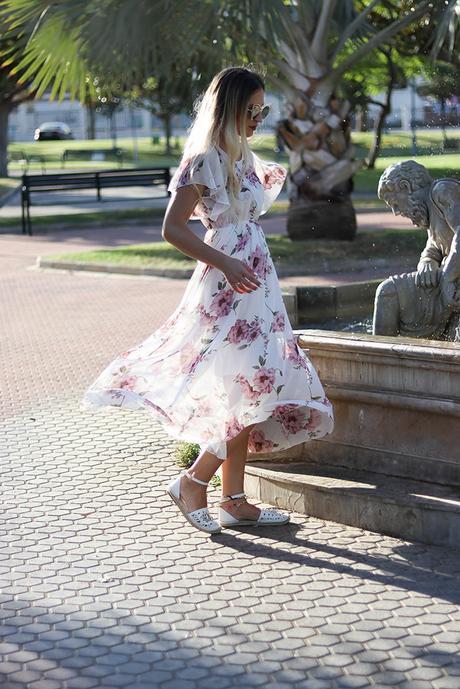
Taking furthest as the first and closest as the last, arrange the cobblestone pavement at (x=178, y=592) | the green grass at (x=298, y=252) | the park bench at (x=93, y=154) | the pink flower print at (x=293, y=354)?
1. the park bench at (x=93, y=154)
2. the green grass at (x=298, y=252)
3. the pink flower print at (x=293, y=354)
4. the cobblestone pavement at (x=178, y=592)

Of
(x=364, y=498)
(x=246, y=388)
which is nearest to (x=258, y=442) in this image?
(x=246, y=388)

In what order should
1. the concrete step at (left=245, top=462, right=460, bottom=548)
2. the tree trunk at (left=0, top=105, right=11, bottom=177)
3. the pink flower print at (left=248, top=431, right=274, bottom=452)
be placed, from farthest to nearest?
the tree trunk at (left=0, top=105, right=11, bottom=177) → the pink flower print at (left=248, top=431, right=274, bottom=452) → the concrete step at (left=245, top=462, right=460, bottom=548)

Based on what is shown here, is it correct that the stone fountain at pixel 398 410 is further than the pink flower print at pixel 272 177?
No

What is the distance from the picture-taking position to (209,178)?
4.83 m

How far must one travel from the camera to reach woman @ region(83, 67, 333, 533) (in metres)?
4.85

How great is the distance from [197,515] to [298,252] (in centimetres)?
1056

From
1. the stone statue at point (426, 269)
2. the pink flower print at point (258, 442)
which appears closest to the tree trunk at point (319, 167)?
the stone statue at point (426, 269)

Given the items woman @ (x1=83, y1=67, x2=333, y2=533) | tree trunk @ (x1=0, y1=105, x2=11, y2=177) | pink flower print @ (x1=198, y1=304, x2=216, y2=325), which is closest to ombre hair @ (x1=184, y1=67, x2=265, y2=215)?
woman @ (x1=83, y1=67, x2=333, y2=533)

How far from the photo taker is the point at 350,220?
Answer: 649 inches

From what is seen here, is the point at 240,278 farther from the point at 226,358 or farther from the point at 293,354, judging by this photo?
the point at 293,354

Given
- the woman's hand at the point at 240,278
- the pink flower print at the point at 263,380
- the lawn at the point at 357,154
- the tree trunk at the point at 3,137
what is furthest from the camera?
the tree trunk at the point at 3,137

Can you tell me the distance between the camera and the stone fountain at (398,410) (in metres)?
4.99

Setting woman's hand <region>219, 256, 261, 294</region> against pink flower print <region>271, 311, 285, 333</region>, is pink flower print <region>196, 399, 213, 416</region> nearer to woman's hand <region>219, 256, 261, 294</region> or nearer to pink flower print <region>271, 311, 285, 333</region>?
pink flower print <region>271, 311, 285, 333</region>

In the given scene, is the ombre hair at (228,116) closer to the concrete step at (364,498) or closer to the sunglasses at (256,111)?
the sunglasses at (256,111)
